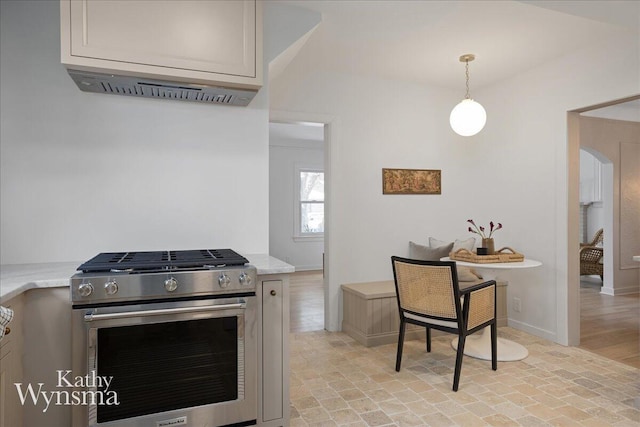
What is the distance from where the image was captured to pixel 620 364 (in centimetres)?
303

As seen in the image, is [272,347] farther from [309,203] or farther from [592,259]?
[309,203]

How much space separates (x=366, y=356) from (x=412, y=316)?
0.62 metres

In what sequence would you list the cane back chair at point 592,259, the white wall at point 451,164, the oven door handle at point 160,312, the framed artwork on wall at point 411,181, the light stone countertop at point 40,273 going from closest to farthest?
1. the light stone countertop at point 40,273
2. the oven door handle at point 160,312
3. the white wall at point 451,164
4. the framed artwork on wall at point 411,181
5. the cane back chair at point 592,259

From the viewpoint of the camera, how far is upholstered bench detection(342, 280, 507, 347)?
348 centimetres

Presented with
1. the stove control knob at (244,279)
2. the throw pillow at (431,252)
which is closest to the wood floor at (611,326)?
the throw pillow at (431,252)

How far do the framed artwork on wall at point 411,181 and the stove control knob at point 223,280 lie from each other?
2.51 m

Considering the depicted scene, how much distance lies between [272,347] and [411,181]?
265 centimetres

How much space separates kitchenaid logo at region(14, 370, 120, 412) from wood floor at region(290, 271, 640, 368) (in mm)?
2381

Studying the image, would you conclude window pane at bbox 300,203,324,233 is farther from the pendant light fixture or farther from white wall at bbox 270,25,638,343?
the pendant light fixture

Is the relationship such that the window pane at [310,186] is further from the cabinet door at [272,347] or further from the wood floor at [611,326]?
the cabinet door at [272,347]

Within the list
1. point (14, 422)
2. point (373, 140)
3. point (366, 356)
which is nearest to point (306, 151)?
point (373, 140)

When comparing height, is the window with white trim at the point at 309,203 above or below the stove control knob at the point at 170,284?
above

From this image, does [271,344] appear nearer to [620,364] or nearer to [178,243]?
[178,243]

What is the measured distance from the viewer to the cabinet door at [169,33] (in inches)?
76.5
